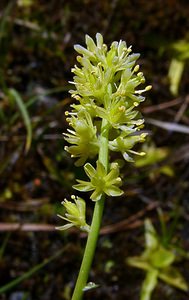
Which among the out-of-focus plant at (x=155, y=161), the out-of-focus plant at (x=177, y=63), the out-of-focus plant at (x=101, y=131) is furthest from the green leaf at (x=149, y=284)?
the out-of-focus plant at (x=101, y=131)

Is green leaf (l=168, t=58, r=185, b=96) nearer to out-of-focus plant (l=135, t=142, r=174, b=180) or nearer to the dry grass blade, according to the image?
out-of-focus plant (l=135, t=142, r=174, b=180)

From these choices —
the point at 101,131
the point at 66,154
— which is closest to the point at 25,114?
the point at 66,154

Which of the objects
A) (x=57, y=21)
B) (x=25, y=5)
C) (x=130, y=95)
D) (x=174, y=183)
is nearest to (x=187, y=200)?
(x=174, y=183)

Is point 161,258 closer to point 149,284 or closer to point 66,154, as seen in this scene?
point 149,284

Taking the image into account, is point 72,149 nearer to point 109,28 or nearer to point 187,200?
point 187,200

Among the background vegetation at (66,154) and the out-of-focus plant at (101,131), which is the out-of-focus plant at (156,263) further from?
the out-of-focus plant at (101,131)

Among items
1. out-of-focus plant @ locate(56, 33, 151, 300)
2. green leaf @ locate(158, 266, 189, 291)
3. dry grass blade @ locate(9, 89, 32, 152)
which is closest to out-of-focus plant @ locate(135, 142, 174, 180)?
green leaf @ locate(158, 266, 189, 291)
